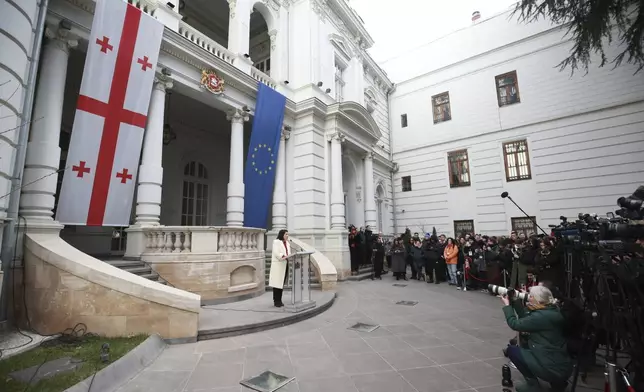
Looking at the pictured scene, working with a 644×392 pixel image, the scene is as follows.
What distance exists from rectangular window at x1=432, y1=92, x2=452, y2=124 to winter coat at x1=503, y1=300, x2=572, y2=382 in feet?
62.4

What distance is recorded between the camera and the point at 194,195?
13953 mm

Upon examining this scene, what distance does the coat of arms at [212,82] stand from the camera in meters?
9.70

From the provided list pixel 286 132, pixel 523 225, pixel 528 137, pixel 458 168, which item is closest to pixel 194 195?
pixel 286 132

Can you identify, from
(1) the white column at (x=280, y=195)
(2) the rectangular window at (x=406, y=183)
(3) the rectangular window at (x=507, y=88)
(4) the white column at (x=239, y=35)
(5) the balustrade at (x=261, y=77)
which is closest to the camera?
(4) the white column at (x=239, y=35)

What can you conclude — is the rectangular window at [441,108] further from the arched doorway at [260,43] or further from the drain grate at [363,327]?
the drain grate at [363,327]

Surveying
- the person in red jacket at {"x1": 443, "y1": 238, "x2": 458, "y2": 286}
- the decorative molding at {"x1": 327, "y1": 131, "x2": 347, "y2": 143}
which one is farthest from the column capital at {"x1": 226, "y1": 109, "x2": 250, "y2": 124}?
the person in red jacket at {"x1": 443, "y1": 238, "x2": 458, "y2": 286}

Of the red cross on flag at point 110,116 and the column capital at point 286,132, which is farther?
the column capital at point 286,132

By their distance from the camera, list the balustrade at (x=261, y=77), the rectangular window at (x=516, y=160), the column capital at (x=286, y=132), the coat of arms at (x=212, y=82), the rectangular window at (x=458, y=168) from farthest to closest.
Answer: the rectangular window at (x=458, y=168) < the rectangular window at (x=516, y=160) < the column capital at (x=286, y=132) < the balustrade at (x=261, y=77) < the coat of arms at (x=212, y=82)

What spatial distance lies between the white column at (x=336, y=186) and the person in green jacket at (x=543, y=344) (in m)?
10.1

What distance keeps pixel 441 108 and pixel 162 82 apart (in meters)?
17.4

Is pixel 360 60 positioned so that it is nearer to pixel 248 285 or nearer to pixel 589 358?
pixel 248 285

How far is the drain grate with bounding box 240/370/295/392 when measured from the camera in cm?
335

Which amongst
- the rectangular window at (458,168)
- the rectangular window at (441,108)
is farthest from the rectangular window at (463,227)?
the rectangular window at (441,108)

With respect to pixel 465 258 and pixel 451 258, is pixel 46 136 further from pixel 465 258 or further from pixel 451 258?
pixel 465 258
